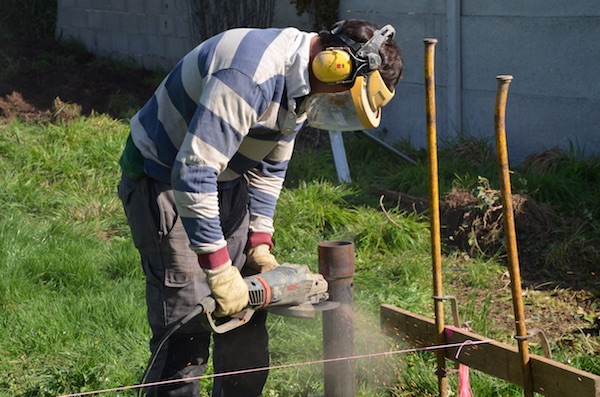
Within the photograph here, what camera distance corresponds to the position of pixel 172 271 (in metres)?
3.27

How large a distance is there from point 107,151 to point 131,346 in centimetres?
349

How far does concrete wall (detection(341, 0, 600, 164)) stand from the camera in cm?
658

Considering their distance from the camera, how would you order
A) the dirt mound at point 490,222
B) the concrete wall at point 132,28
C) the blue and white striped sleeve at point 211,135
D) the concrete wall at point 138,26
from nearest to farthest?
the blue and white striped sleeve at point 211,135
the dirt mound at point 490,222
the concrete wall at point 138,26
the concrete wall at point 132,28

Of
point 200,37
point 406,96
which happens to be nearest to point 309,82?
point 406,96

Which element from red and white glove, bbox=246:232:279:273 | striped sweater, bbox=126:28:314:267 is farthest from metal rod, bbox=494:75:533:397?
red and white glove, bbox=246:232:279:273

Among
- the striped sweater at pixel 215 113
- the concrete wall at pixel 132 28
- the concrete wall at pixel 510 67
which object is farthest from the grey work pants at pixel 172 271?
the concrete wall at pixel 132 28

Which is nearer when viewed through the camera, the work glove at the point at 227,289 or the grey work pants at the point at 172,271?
the work glove at the point at 227,289

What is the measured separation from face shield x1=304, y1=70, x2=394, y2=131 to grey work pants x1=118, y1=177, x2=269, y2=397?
0.55m

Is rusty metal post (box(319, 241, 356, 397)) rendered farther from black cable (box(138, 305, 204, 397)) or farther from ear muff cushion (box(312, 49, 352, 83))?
ear muff cushion (box(312, 49, 352, 83))

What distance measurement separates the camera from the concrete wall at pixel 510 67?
658cm

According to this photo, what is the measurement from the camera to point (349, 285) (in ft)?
11.2

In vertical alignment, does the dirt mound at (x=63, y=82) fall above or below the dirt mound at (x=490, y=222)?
above

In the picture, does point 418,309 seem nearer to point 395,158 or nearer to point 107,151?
point 395,158

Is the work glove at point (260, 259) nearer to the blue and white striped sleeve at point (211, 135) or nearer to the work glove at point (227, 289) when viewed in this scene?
the work glove at point (227, 289)
